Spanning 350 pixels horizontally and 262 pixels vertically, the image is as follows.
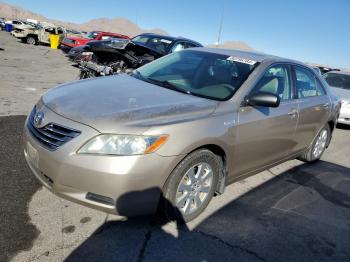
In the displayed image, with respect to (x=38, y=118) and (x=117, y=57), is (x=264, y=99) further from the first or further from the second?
(x=117, y=57)

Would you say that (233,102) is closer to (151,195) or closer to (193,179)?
(193,179)

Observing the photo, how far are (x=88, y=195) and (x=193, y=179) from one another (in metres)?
0.99

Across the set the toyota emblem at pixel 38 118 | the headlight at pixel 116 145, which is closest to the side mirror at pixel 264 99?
the headlight at pixel 116 145

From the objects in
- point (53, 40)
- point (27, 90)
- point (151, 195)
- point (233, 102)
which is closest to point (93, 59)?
point (27, 90)

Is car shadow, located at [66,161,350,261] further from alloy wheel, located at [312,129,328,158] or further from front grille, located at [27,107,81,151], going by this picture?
alloy wheel, located at [312,129,328,158]

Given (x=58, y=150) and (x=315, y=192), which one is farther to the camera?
(x=315, y=192)

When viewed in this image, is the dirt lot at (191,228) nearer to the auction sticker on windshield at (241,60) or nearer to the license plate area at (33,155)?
the license plate area at (33,155)

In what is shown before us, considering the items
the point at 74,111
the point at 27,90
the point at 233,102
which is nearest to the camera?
the point at 74,111

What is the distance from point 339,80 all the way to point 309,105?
707 cm

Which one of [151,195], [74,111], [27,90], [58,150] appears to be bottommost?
[27,90]

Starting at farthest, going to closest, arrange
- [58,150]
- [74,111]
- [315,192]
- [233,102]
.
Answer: [315,192], [233,102], [74,111], [58,150]

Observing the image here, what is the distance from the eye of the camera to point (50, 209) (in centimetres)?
323

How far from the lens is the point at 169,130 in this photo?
282 cm

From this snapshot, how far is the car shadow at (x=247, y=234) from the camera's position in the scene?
2842 mm
